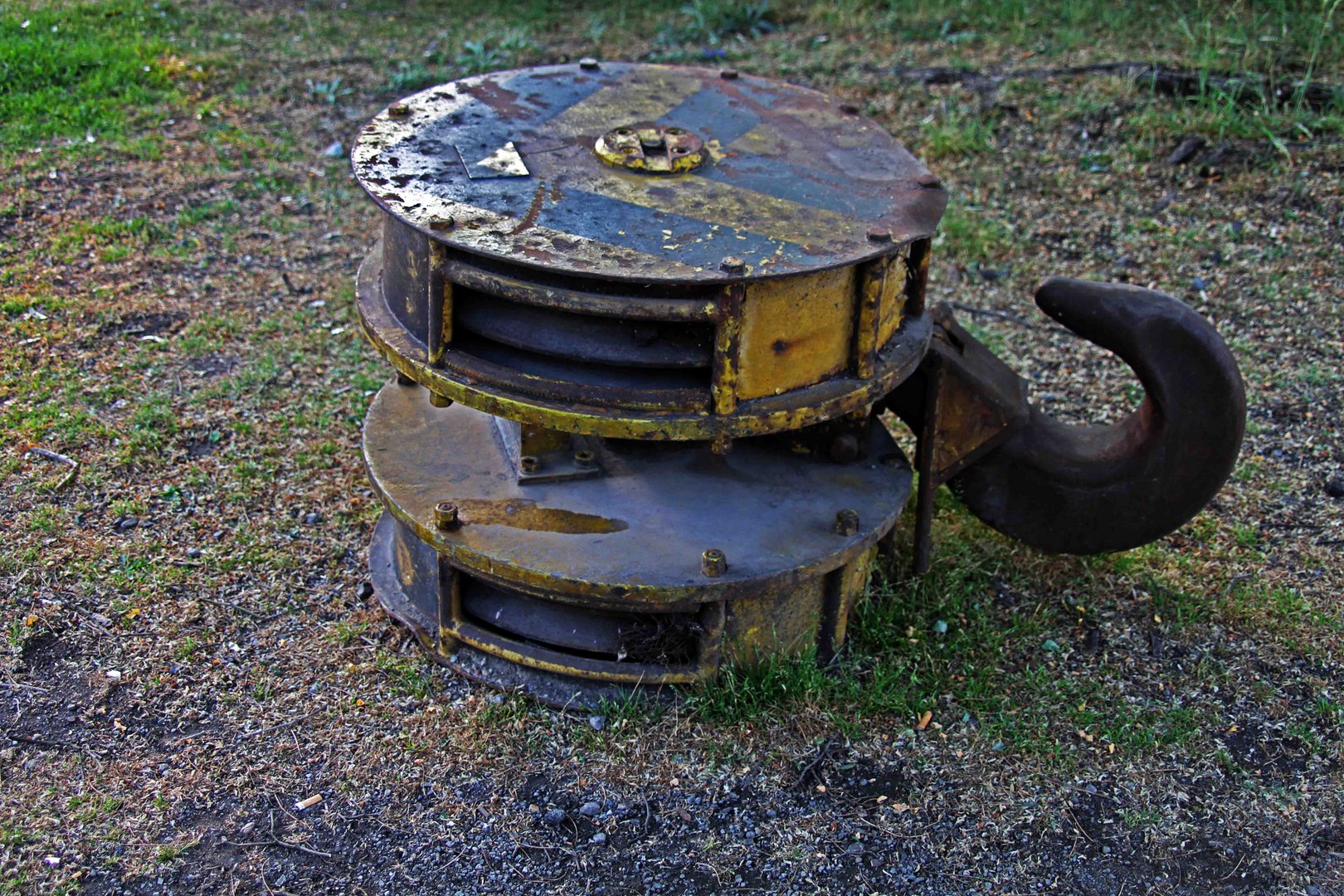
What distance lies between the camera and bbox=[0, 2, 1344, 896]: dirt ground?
2.99m

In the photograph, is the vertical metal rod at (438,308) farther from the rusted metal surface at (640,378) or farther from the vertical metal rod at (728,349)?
the vertical metal rod at (728,349)

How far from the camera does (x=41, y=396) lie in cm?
440

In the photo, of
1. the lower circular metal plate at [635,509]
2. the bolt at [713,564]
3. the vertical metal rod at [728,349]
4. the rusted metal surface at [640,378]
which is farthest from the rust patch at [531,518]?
the vertical metal rod at [728,349]

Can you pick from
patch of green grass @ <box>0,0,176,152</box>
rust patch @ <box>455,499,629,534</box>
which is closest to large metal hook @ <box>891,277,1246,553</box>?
rust patch @ <box>455,499,629,534</box>

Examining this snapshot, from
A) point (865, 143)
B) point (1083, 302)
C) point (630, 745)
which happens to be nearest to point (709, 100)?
point (865, 143)

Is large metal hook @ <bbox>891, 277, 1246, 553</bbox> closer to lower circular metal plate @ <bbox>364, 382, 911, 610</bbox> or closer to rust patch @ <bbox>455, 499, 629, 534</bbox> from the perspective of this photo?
lower circular metal plate @ <bbox>364, 382, 911, 610</bbox>

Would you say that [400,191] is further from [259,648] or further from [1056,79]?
[1056,79]

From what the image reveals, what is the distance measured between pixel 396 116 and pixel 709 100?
37.1 inches

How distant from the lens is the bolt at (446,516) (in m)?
3.12

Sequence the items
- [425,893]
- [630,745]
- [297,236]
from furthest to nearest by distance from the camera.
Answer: [297,236], [630,745], [425,893]

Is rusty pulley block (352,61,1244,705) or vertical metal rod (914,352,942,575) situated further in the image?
vertical metal rod (914,352,942,575)

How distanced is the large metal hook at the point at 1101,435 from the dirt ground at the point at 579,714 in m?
0.32

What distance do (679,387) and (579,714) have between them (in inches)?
39.0

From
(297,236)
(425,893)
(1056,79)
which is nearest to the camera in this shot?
(425,893)
